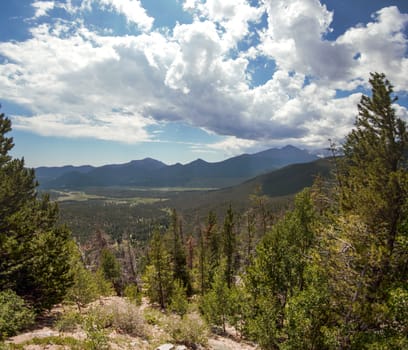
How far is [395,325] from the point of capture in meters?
9.83

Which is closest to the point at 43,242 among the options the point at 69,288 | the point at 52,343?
the point at 69,288

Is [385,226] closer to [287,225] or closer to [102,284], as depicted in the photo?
[287,225]

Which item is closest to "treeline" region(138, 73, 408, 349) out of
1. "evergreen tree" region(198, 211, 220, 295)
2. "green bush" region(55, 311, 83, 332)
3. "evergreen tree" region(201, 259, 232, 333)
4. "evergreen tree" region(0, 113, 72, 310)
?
"evergreen tree" region(201, 259, 232, 333)

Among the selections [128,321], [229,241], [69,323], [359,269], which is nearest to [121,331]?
[128,321]

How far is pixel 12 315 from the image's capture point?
484 inches

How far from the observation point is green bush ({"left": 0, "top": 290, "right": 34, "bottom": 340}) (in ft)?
37.7

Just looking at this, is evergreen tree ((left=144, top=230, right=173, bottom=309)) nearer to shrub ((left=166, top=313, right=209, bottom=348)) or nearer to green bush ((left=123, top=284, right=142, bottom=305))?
green bush ((left=123, top=284, right=142, bottom=305))

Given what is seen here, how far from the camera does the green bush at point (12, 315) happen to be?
37.7 ft

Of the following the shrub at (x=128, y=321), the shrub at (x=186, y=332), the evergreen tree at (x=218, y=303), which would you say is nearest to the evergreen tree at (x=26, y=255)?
the shrub at (x=128, y=321)

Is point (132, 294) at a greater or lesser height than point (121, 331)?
lesser

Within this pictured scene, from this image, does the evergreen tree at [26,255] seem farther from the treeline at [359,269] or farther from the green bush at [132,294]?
the treeline at [359,269]

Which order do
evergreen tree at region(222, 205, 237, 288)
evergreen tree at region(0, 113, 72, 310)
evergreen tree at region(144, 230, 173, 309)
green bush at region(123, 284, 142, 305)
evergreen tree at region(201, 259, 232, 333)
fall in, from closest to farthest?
evergreen tree at region(0, 113, 72, 310), evergreen tree at region(201, 259, 232, 333), green bush at region(123, 284, 142, 305), evergreen tree at region(144, 230, 173, 309), evergreen tree at region(222, 205, 237, 288)

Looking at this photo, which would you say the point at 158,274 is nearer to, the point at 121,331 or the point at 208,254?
the point at 208,254

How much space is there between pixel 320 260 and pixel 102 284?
24.4 meters
